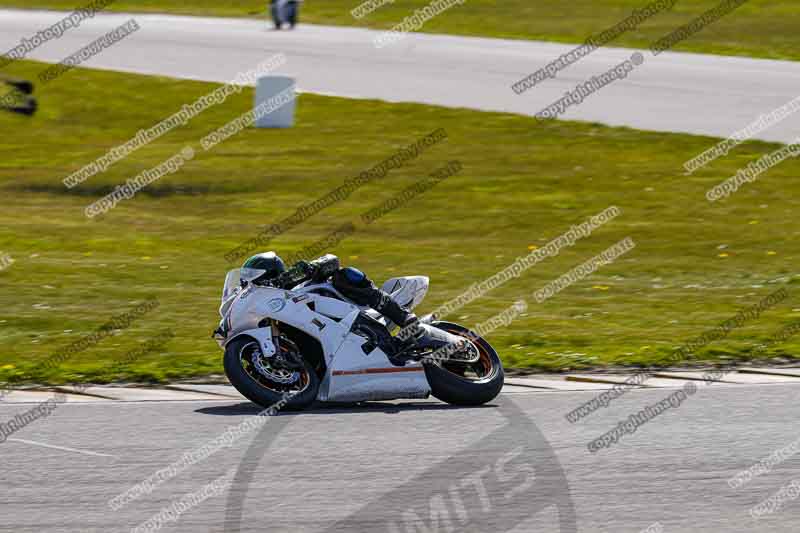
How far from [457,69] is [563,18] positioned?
440 inches

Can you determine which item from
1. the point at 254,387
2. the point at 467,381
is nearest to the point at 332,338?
the point at 254,387

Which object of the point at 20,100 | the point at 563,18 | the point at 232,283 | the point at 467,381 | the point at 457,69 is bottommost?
the point at 563,18

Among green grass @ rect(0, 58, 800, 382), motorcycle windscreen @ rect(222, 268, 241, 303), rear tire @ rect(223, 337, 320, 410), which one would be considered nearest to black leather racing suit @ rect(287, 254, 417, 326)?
motorcycle windscreen @ rect(222, 268, 241, 303)

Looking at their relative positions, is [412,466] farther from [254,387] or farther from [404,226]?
[404,226]

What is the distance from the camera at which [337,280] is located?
10.8 m

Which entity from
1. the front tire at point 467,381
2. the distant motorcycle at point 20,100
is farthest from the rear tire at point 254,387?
the distant motorcycle at point 20,100

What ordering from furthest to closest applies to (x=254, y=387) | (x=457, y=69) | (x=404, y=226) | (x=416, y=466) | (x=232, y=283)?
(x=457, y=69) → (x=404, y=226) → (x=232, y=283) → (x=254, y=387) → (x=416, y=466)

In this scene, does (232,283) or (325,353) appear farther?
(232,283)

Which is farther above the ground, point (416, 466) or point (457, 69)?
point (416, 466)

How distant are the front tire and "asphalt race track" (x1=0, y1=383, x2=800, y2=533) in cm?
13

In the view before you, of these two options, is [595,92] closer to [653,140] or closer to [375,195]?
[653,140]

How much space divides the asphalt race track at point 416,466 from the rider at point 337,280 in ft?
2.39

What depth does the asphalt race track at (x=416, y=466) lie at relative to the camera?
8.04 meters

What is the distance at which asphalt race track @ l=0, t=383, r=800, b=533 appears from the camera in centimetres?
804
